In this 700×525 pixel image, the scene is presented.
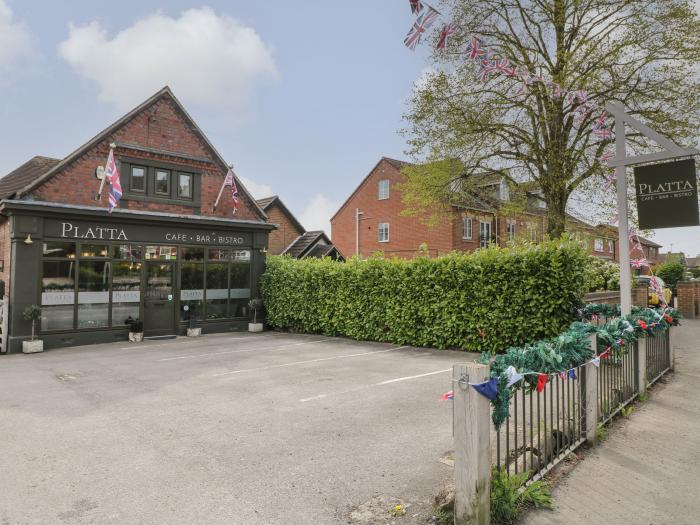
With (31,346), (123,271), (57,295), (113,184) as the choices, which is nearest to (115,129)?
(113,184)

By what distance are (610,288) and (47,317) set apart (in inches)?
1028

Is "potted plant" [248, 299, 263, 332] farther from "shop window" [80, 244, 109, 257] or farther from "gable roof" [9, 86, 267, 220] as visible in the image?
"shop window" [80, 244, 109, 257]

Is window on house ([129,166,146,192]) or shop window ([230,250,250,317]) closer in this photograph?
window on house ([129,166,146,192])

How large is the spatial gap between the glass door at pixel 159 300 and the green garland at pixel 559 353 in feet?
46.2

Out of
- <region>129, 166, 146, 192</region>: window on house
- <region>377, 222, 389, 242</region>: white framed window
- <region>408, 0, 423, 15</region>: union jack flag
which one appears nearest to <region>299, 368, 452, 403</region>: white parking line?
<region>408, 0, 423, 15</region>: union jack flag

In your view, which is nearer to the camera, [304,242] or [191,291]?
[191,291]

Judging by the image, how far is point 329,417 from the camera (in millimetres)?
6527

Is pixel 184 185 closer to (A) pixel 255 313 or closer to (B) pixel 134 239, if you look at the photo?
(B) pixel 134 239

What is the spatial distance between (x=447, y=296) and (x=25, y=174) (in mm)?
15099

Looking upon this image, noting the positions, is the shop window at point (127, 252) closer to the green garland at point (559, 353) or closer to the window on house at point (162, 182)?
the window on house at point (162, 182)

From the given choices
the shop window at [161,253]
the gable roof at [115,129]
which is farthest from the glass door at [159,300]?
the gable roof at [115,129]

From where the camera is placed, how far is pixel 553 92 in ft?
43.0

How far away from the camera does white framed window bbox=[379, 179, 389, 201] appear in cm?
3594

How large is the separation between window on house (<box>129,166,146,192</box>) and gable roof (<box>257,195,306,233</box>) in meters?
11.3
